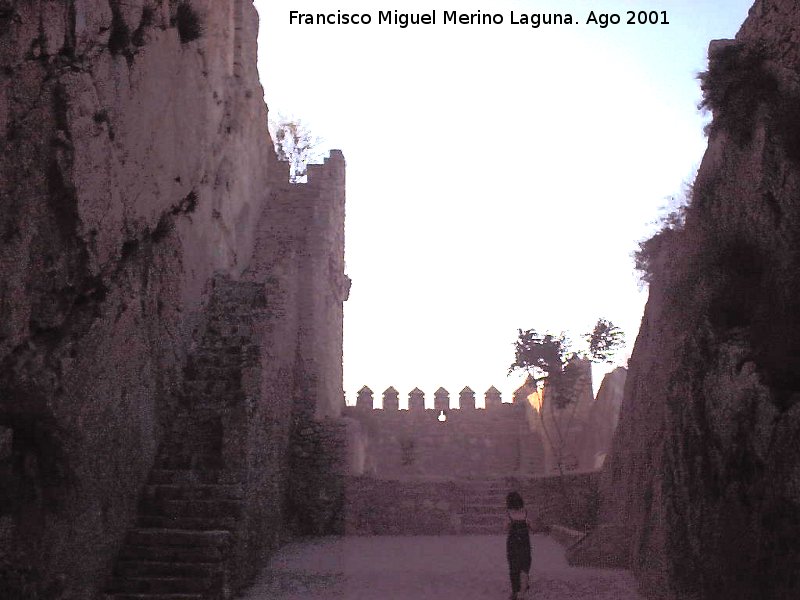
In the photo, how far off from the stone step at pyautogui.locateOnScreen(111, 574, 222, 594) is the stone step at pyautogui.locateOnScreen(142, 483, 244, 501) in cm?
140

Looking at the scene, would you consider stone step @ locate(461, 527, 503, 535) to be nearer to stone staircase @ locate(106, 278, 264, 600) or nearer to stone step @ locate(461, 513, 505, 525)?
stone step @ locate(461, 513, 505, 525)

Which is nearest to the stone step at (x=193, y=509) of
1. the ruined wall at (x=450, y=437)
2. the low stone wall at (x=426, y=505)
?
the low stone wall at (x=426, y=505)

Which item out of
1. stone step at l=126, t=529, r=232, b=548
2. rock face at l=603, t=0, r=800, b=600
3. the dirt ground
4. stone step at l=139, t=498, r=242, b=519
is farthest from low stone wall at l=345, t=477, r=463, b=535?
stone step at l=126, t=529, r=232, b=548

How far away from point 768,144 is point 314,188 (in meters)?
13.5

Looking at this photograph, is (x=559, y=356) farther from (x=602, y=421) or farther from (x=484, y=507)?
(x=484, y=507)

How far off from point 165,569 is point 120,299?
326cm

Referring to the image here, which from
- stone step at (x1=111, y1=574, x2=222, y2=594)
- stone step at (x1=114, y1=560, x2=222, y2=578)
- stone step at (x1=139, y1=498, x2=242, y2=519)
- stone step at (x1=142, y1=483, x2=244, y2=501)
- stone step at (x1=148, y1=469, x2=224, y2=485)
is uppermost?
stone step at (x1=148, y1=469, x2=224, y2=485)

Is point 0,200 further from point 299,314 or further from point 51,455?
point 299,314

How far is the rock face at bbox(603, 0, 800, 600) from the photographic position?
251 inches

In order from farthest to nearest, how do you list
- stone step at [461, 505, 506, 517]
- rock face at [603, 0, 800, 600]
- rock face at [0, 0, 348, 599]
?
stone step at [461, 505, 506, 517] < rock face at [0, 0, 348, 599] < rock face at [603, 0, 800, 600]

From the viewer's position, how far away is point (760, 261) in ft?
26.2

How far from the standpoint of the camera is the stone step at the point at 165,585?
875 cm

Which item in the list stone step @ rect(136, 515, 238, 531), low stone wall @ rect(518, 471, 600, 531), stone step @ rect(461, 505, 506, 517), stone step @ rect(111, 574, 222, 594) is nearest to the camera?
stone step @ rect(111, 574, 222, 594)

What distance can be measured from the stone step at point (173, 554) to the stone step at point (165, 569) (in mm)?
113
